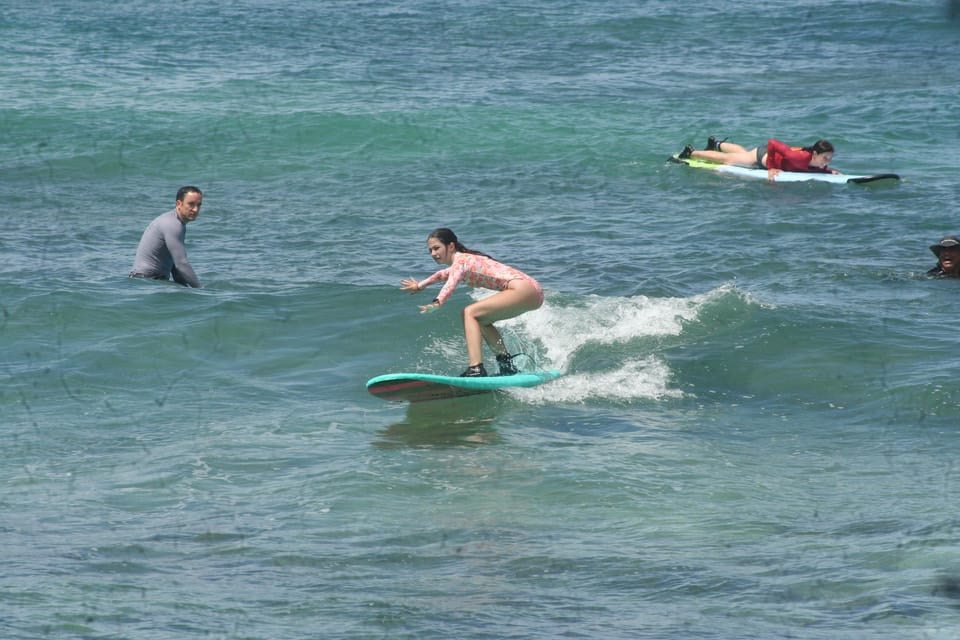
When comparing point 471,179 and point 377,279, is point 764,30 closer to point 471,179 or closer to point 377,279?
point 471,179

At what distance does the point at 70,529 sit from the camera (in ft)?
26.5

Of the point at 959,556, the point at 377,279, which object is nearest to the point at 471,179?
the point at 377,279

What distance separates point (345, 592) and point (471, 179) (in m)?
14.8

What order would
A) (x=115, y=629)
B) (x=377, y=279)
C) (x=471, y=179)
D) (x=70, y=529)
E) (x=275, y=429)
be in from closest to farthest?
(x=115, y=629) < (x=70, y=529) < (x=275, y=429) < (x=377, y=279) < (x=471, y=179)

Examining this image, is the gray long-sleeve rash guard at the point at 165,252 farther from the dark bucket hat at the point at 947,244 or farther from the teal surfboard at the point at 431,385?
the dark bucket hat at the point at 947,244

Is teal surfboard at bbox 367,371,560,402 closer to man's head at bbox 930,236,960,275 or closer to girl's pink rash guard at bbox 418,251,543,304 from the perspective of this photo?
girl's pink rash guard at bbox 418,251,543,304

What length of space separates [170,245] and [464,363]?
3.31 meters

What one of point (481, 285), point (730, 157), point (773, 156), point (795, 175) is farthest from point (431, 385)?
point (730, 157)

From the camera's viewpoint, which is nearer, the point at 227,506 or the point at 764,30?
the point at 227,506

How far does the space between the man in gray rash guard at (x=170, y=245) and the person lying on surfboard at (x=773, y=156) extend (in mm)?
10684

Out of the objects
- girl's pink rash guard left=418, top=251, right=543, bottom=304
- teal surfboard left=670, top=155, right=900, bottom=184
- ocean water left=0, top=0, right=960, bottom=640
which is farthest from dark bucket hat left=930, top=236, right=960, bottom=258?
girl's pink rash guard left=418, top=251, right=543, bottom=304

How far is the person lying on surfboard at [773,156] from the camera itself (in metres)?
20.5

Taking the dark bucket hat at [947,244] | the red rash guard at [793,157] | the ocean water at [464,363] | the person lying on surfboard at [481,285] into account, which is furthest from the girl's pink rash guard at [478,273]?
the red rash guard at [793,157]

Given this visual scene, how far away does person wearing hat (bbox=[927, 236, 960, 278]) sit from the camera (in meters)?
14.6
